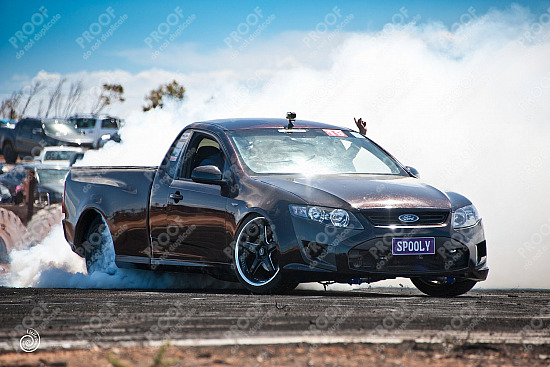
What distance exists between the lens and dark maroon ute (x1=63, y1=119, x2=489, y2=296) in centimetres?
765

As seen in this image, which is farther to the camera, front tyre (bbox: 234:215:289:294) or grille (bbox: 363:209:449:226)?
front tyre (bbox: 234:215:289:294)

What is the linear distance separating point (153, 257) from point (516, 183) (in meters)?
10.3

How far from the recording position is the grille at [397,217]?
7691 mm

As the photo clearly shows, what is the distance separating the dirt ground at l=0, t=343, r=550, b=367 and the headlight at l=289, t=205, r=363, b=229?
279 cm

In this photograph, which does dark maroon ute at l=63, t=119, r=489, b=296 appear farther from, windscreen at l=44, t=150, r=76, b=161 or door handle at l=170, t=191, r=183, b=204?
A: windscreen at l=44, t=150, r=76, b=161

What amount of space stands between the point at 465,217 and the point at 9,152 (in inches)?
1330

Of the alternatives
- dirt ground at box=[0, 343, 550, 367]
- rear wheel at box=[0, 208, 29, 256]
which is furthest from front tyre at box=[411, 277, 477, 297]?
rear wheel at box=[0, 208, 29, 256]

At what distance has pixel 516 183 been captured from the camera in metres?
17.9

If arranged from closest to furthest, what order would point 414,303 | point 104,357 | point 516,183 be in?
1. point 104,357
2. point 414,303
3. point 516,183

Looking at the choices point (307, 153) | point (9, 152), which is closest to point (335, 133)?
point (307, 153)

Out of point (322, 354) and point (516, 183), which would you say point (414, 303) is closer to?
point (322, 354)

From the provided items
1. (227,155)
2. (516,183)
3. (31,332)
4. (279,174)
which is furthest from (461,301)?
Answer: (516,183)

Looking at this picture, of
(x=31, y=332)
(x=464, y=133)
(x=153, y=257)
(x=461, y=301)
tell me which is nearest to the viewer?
(x=31, y=332)

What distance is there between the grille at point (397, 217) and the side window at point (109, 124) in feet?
120
